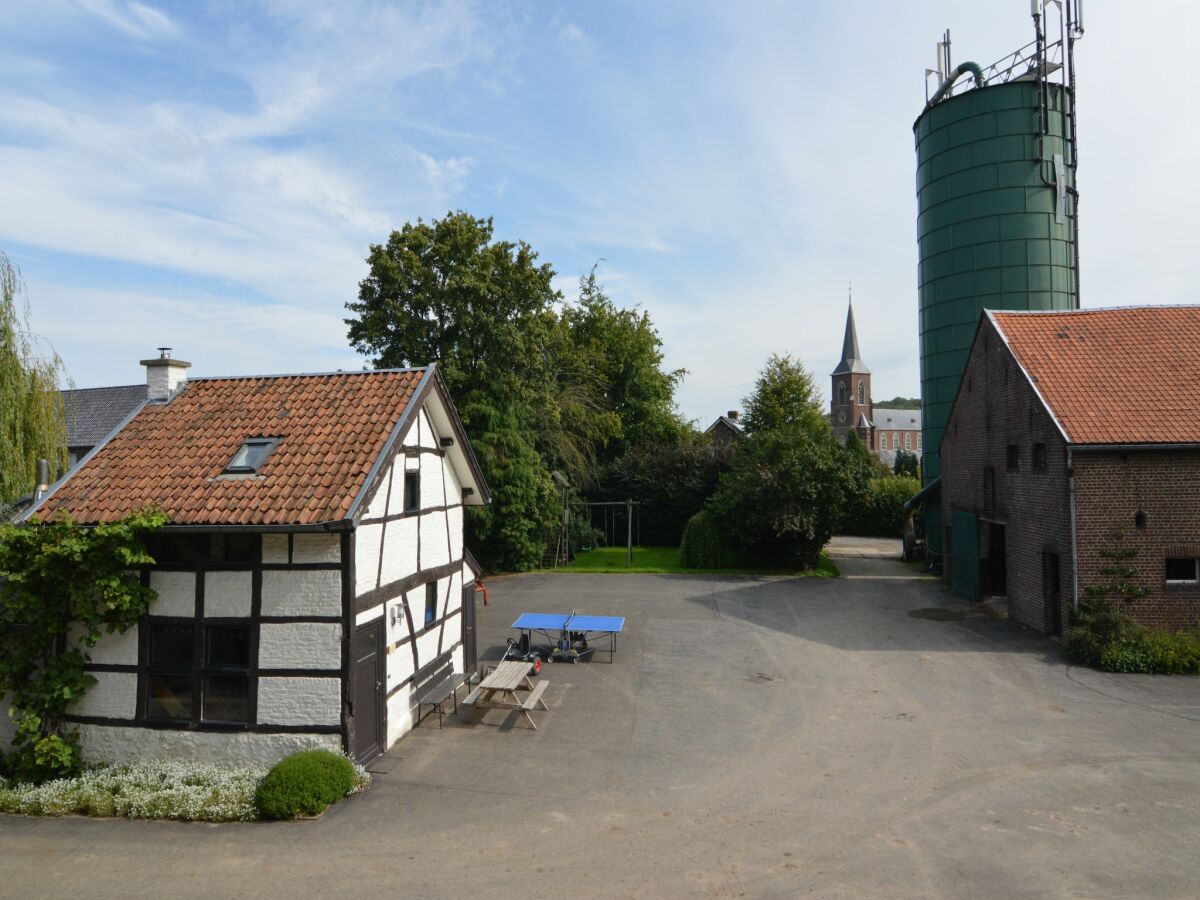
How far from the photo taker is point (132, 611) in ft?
34.2

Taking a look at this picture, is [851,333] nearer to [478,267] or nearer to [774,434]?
[774,434]

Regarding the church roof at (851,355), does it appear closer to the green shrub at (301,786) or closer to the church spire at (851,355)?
the church spire at (851,355)

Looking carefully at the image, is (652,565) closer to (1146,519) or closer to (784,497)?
(784,497)

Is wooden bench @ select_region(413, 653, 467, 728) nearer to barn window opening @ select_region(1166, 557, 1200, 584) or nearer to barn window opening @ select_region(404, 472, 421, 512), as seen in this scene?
barn window opening @ select_region(404, 472, 421, 512)

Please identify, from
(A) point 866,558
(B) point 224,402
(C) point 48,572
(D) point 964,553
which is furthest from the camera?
(A) point 866,558

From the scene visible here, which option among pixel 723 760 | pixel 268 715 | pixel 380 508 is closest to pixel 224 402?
pixel 380 508

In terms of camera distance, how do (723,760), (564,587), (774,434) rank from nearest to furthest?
(723,760) → (564,587) → (774,434)

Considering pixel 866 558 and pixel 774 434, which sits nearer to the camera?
pixel 774 434

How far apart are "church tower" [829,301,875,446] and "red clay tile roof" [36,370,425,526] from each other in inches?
3072

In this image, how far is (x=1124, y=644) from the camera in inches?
601

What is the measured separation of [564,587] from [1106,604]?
1504 cm

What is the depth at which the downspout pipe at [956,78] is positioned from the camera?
27.6 meters

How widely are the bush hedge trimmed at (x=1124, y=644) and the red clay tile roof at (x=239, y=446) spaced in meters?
13.9

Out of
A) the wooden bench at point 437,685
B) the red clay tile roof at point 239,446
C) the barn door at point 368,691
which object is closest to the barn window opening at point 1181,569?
the wooden bench at point 437,685
